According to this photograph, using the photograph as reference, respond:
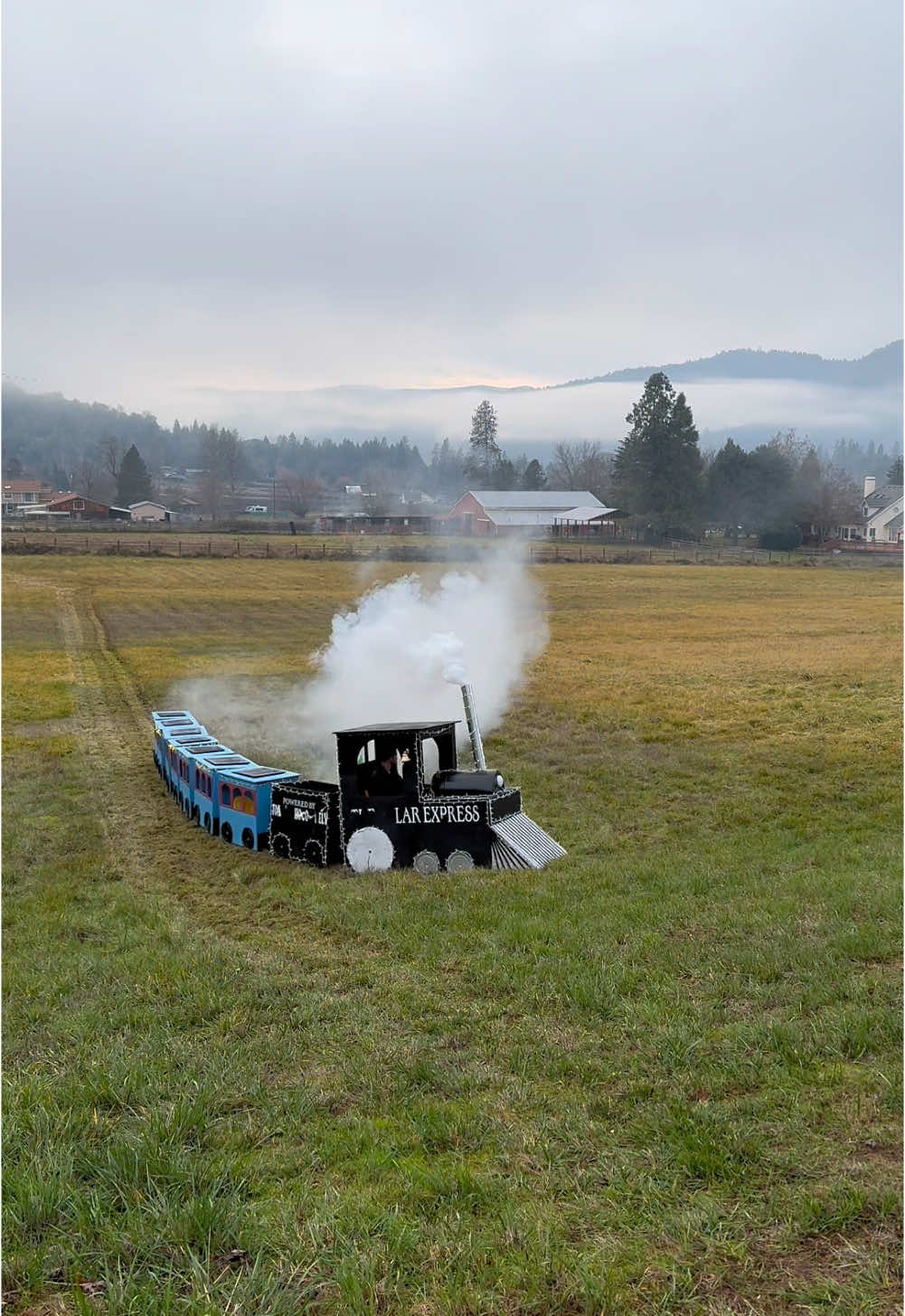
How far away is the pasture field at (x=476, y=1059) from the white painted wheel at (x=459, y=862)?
1.93ft

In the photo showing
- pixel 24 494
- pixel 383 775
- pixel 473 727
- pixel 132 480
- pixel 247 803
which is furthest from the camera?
pixel 24 494

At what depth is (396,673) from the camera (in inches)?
741

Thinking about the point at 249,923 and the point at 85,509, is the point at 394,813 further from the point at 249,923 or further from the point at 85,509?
the point at 85,509

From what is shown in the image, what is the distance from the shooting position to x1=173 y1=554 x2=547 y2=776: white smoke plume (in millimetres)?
18891

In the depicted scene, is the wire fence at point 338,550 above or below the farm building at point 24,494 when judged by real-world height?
below

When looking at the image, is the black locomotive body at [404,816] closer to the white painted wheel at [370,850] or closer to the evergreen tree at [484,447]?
the white painted wheel at [370,850]

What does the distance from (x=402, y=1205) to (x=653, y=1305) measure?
1608 millimetres

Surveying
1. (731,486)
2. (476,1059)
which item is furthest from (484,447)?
(476,1059)

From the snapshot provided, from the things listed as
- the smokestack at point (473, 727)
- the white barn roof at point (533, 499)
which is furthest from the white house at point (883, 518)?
the smokestack at point (473, 727)

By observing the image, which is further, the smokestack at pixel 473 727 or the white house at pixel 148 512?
Answer: the white house at pixel 148 512

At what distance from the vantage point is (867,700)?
27.2m

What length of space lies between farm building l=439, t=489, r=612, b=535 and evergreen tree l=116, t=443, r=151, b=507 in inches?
1720

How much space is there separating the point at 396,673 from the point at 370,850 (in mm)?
4965

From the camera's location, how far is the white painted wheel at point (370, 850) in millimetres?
14453
